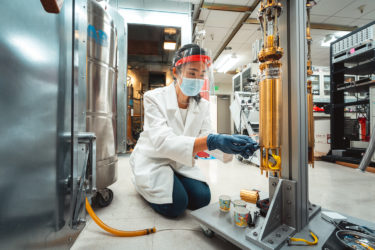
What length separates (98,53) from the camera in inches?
45.7

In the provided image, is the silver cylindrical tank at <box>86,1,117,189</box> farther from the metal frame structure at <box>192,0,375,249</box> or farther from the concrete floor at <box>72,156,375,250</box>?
the metal frame structure at <box>192,0,375,249</box>

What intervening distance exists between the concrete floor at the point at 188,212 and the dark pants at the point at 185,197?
47 mm

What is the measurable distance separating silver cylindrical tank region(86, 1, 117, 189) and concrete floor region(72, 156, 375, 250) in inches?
9.4

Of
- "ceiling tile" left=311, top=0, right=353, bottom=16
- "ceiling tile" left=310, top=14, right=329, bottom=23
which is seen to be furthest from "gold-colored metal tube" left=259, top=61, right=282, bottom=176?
"ceiling tile" left=310, top=14, right=329, bottom=23

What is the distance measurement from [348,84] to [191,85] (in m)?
2.66

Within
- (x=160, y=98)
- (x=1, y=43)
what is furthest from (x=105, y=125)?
(x=1, y=43)

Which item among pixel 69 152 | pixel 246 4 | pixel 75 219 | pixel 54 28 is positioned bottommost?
pixel 75 219

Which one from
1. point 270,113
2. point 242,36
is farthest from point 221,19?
point 270,113

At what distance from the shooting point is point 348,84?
2.50 m

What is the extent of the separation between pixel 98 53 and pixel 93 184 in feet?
2.85

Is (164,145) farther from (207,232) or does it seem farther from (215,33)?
(215,33)

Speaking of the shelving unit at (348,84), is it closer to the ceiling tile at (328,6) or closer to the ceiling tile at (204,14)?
the ceiling tile at (328,6)

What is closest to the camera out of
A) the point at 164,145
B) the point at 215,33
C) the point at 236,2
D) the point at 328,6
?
the point at 164,145

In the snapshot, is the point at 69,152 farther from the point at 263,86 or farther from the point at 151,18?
the point at 151,18
